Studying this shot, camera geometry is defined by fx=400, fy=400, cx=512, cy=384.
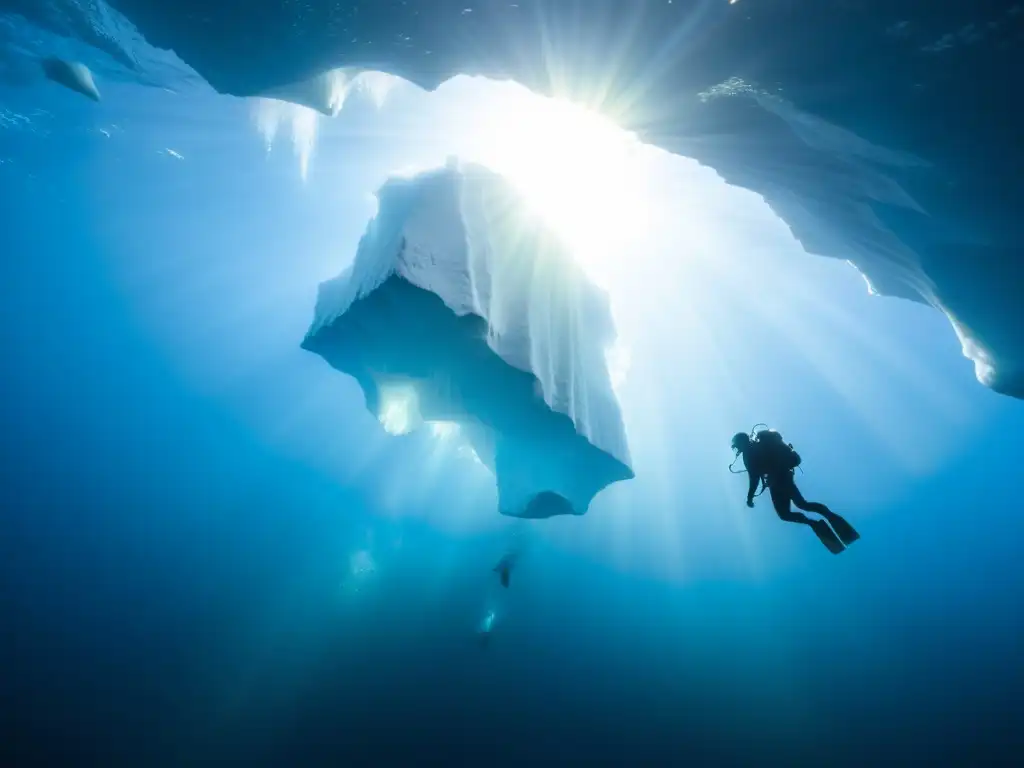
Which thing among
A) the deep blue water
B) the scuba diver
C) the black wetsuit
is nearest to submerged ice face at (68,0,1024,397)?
the scuba diver

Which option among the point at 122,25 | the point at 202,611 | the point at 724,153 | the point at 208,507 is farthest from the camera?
the point at 208,507

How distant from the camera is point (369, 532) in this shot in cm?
4831

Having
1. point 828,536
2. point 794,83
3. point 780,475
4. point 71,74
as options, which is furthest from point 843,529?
point 71,74

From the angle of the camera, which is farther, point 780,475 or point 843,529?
point 780,475

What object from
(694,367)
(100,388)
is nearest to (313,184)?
(694,367)

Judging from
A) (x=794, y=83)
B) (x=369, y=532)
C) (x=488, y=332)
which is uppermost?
(x=369, y=532)

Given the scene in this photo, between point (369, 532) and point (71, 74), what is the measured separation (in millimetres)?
45126

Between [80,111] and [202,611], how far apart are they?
84.3 feet

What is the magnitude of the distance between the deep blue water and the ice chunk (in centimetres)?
238

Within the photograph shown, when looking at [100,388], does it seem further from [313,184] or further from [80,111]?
[313,184]

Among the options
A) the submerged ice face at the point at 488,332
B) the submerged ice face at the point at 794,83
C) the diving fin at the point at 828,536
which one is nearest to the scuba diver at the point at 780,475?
the diving fin at the point at 828,536

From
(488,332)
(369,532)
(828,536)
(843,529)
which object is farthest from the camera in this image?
(369,532)

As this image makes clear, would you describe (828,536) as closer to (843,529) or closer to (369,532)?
(843,529)

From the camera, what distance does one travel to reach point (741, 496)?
45.8 meters
